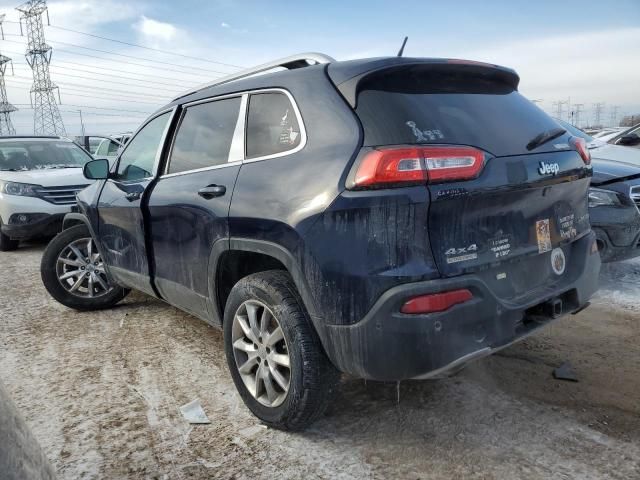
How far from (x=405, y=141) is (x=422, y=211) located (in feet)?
1.00

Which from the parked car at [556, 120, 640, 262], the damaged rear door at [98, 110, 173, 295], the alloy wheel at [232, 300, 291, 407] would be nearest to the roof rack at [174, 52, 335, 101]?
the damaged rear door at [98, 110, 173, 295]

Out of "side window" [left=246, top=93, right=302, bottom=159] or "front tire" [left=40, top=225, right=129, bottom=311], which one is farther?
"front tire" [left=40, top=225, right=129, bottom=311]

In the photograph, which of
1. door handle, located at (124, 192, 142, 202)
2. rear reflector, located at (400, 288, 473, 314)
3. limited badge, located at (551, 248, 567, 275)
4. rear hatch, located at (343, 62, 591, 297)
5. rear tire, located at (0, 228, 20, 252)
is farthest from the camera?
rear tire, located at (0, 228, 20, 252)

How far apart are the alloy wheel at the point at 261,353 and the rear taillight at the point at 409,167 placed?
Result: 85 centimetres

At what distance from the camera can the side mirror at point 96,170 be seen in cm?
427

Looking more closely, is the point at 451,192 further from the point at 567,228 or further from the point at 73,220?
the point at 73,220

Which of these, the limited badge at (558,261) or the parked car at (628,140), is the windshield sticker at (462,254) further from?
the parked car at (628,140)

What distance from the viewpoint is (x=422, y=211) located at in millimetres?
2188

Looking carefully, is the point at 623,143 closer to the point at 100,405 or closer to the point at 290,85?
the point at 290,85

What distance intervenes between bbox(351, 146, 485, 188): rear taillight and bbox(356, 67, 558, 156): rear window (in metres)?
0.06

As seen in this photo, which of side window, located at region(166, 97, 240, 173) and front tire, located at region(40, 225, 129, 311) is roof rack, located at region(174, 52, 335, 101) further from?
front tire, located at region(40, 225, 129, 311)

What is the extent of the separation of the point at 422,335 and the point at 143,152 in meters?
2.78

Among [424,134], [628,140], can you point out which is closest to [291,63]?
[424,134]

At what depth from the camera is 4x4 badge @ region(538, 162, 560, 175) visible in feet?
8.43
